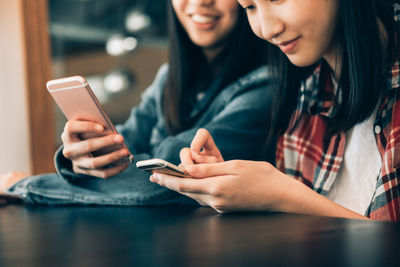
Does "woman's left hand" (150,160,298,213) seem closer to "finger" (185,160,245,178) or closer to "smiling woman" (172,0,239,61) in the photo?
"finger" (185,160,245,178)

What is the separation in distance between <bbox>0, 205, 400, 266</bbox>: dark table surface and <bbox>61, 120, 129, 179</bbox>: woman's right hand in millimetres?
228

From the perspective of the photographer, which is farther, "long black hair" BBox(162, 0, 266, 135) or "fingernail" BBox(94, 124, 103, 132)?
"long black hair" BBox(162, 0, 266, 135)

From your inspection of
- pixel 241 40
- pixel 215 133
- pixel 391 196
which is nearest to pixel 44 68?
pixel 241 40

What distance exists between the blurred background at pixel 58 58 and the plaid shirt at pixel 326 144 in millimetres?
1505

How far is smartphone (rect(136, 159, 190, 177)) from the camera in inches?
26.2

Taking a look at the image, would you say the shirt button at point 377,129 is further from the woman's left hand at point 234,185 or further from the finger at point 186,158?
the finger at point 186,158

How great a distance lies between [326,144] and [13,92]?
69.0 inches

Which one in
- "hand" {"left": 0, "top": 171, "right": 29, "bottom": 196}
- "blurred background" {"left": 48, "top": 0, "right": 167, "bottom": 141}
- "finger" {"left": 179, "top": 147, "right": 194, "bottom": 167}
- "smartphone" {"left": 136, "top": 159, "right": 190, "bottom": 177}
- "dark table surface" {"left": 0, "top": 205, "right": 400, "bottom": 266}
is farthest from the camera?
"blurred background" {"left": 48, "top": 0, "right": 167, "bottom": 141}

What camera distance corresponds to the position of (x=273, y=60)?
42.4 inches

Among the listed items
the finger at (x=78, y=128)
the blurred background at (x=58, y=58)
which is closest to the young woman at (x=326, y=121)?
the finger at (x=78, y=128)

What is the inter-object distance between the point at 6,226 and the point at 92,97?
11.2 inches

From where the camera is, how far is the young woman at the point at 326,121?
0.72 m

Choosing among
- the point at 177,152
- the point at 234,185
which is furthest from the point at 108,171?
the point at 234,185

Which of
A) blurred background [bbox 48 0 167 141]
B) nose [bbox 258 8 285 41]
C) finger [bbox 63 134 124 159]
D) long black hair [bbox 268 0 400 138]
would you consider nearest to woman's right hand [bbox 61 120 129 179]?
finger [bbox 63 134 124 159]
